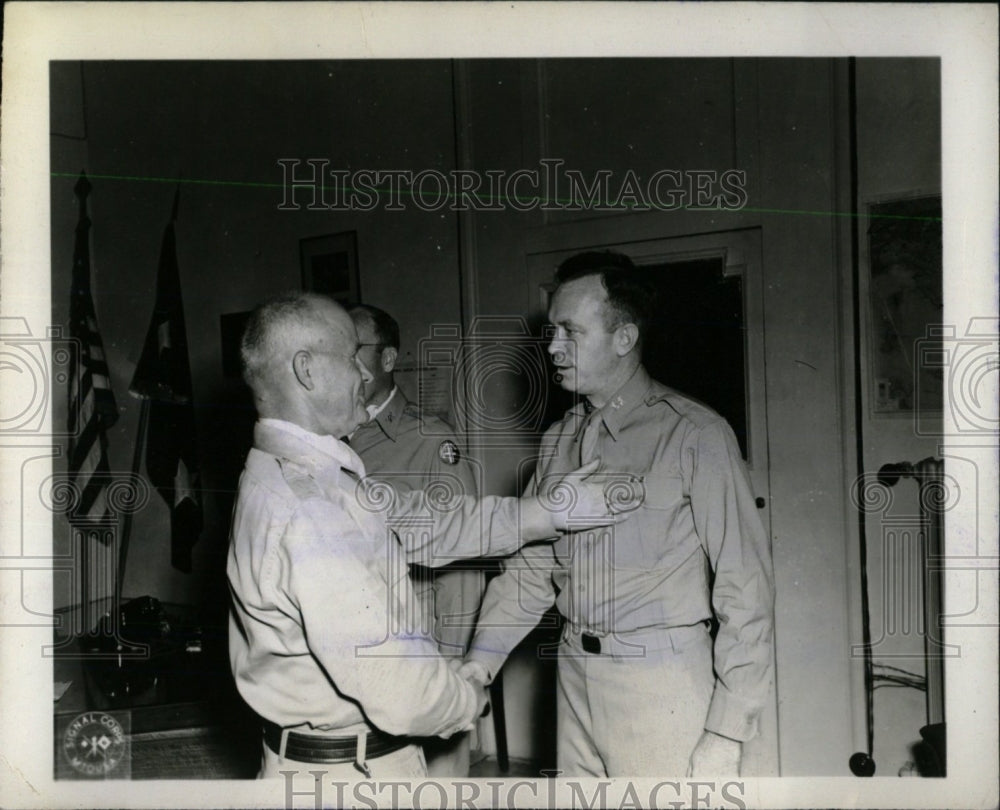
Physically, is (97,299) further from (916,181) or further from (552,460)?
(916,181)

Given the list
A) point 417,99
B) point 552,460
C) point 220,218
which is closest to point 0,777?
point 552,460

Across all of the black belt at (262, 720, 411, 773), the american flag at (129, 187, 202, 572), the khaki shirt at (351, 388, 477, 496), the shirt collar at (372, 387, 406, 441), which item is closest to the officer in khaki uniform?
the black belt at (262, 720, 411, 773)

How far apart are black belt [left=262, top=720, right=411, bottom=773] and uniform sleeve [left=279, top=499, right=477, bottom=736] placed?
0.37 ft

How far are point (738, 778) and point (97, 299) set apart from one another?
2.70m

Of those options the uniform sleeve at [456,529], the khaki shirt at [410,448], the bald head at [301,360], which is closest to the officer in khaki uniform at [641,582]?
the uniform sleeve at [456,529]

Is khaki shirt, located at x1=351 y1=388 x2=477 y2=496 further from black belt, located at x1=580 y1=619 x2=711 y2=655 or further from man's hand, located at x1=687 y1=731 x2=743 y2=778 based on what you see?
man's hand, located at x1=687 y1=731 x2=743 y2=778

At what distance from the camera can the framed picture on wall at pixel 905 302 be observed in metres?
2.26

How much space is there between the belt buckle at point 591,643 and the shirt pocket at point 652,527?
0.19 m

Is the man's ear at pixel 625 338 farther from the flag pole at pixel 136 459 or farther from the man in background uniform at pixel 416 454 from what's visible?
the flag pole at pixel 136 459

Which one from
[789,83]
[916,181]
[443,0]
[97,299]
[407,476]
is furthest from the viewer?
[97,299]

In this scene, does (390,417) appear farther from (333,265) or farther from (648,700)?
(648,700)

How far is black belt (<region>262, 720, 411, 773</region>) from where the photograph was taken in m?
1.94

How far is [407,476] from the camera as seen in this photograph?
9.48ft

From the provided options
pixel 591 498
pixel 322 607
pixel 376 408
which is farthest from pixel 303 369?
pixel 376 408
